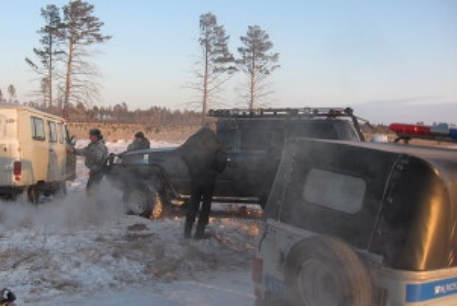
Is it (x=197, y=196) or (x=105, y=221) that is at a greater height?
(x=197, y=196)

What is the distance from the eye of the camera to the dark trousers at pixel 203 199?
7949mm

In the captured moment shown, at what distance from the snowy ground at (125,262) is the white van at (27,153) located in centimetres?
100

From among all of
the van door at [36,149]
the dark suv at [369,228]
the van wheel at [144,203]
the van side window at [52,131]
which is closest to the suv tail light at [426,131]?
the dark suv at [369,228]

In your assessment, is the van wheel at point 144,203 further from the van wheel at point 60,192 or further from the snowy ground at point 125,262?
the van wheel at point 60,192

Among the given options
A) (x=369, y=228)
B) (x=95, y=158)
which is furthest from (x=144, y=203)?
(x=369, y=228)

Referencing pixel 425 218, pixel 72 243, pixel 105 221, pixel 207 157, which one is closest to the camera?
pixel 425 218

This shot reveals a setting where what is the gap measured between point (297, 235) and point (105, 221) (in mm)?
5898

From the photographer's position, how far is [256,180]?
10.1 m

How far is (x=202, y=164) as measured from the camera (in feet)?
25.9

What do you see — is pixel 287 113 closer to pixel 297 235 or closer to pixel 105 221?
pixel 105 221

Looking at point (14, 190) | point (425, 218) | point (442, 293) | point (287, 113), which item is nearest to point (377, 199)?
point (425, 218)

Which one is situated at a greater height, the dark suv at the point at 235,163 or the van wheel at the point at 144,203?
the dark suv at the point at 235,163

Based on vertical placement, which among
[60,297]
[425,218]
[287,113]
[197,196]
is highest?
[287,113]

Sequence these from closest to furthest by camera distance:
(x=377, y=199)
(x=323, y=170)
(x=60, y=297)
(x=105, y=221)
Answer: (x=377, y=199) < (x=323, y=170) < (x=60, y=297) < (x=105, y=221)
